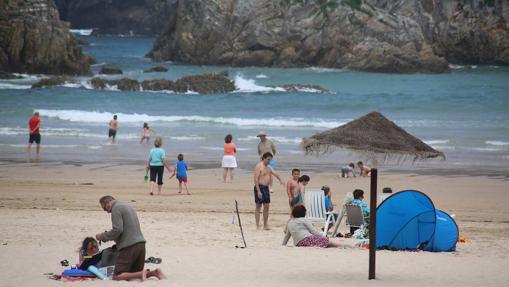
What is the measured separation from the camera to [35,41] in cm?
5281

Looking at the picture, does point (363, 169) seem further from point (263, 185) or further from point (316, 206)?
point (263, 185)

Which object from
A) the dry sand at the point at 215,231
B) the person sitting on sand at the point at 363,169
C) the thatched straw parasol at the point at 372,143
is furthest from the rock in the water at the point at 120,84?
the thatched straw parasol at the point at 372,143

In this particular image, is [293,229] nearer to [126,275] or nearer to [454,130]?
[126,275]

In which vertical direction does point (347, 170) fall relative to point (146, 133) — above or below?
below

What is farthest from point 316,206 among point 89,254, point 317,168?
point 317,168

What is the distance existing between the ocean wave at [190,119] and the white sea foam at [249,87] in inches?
488

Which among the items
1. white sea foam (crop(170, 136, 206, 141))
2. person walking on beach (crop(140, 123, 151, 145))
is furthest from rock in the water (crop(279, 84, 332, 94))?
person walking on beach (crop(140, 123, 151, 145))

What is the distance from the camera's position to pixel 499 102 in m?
41.9

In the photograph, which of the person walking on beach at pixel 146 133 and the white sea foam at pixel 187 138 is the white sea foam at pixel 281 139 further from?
the person walking on beach at pixel 146 133

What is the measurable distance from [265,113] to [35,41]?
62.9 ft

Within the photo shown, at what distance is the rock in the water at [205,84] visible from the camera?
46531 mm

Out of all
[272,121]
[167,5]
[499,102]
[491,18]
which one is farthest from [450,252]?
[167,5]

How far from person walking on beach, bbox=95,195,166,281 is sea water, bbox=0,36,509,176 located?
12.5 metres

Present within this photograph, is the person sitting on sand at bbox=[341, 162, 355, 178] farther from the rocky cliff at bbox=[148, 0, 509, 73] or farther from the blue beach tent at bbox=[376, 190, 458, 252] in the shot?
the rocky cliff at bbox=[148, 0, 509, 73]
